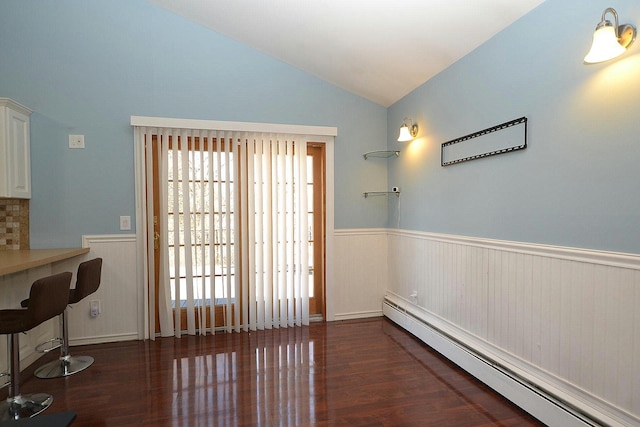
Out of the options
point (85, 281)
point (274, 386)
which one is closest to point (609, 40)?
point (274, 386)

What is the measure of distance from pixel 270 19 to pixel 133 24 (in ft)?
4.67

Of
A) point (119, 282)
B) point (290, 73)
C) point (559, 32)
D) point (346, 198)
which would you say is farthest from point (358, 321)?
point (559, 32)

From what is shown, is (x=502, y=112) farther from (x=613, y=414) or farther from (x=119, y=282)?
(x=119, y=282)

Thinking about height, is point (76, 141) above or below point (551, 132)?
above

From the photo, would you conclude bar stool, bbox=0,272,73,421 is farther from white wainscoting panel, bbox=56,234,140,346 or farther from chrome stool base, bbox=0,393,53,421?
white wainscoting panel, bbox=56,234,140,346

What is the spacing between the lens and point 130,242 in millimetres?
3381

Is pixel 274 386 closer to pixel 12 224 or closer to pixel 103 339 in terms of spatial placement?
pixel 103 339

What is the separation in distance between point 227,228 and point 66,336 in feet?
5.24

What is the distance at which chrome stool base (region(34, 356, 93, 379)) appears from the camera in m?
2.67

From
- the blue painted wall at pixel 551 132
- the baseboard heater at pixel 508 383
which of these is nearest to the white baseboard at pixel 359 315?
the baseboard heater at pixel 508 383

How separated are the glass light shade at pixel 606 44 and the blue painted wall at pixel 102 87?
2735 millimetres

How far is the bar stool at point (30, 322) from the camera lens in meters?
2.05

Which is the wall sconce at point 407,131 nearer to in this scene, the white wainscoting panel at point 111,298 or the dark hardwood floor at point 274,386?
the dark hardwood floor at point 274,386

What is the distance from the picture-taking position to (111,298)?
11.0ft
